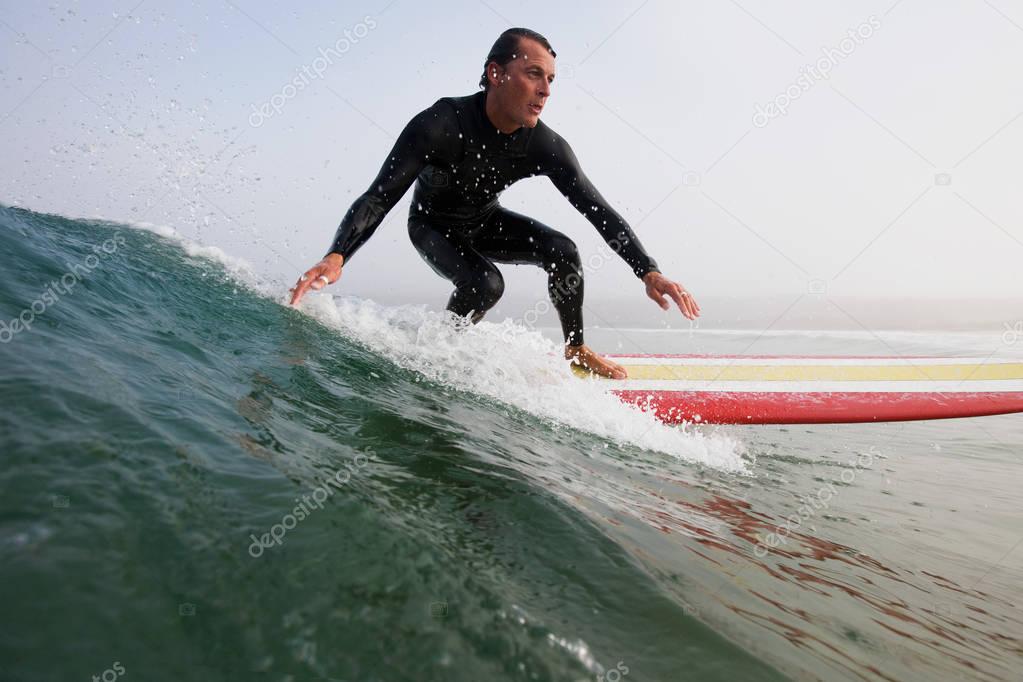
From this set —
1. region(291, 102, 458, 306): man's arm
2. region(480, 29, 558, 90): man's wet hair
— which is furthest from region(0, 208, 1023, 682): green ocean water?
region(480, 29, 558, 90): man's wet hair

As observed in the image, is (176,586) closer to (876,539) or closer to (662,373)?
(876,539)

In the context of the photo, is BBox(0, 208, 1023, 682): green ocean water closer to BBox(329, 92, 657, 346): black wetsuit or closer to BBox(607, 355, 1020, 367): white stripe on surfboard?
BBox(329, 92, 657, 346): black wetsuit

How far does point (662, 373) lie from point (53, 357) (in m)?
3.83

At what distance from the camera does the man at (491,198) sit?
311 cm

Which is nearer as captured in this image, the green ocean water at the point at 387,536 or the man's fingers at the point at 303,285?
the green ocean water at the point at 387,536

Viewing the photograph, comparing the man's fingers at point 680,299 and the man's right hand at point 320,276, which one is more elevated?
the man's fingers at point 680,299

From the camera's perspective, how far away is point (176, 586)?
91 centimetres

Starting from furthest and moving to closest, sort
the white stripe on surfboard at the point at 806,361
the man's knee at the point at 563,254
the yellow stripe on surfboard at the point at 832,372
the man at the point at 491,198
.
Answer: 1. the white stripe on surfboard at the point at 806,361
2. the yellow stripe on surfboard at the point at 832,372
3. the man's knee at the point at 563,254
4. the man at the point at 491,198

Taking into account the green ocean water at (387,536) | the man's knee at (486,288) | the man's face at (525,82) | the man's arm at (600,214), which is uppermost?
the man's face at (525,82)

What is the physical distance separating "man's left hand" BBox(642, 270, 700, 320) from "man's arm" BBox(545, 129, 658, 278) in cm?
8

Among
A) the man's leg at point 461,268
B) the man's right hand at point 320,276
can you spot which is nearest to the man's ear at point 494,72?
the man's leg at point 461,268

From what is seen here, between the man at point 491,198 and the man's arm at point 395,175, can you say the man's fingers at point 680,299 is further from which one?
the man's arm at point 395,175

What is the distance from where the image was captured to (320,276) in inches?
107

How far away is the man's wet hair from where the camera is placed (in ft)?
10.5
